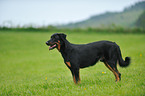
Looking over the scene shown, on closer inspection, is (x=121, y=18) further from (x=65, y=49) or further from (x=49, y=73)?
(x=65, y=49)

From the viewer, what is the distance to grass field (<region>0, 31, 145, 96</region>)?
17.5 ft

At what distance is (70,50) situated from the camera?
6.08m

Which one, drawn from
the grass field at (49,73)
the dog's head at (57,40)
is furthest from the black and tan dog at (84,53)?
the grass field at (49,73)

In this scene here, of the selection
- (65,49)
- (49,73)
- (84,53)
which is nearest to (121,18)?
(49,73)

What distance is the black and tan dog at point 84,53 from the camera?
236 inches

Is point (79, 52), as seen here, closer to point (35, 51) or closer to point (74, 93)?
point (74, 93)

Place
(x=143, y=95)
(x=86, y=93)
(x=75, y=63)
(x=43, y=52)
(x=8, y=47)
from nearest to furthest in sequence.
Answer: (x=143, y=95) < (x=86, y=93) < (x=75, y=63) < (x=43, y=52) < (x=8, y=47)

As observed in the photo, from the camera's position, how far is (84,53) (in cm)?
619

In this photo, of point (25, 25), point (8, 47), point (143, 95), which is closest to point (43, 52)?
point (8, 47)

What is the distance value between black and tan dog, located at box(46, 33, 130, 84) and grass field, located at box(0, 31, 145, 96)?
622mm

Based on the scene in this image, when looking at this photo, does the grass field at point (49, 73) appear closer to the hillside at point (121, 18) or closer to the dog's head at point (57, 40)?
the dog's head at point (57, 40)

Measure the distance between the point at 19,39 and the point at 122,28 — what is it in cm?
1829

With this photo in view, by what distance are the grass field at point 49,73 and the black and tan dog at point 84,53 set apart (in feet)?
2.04

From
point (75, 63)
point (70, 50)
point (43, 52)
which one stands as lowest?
point (43, 52)
